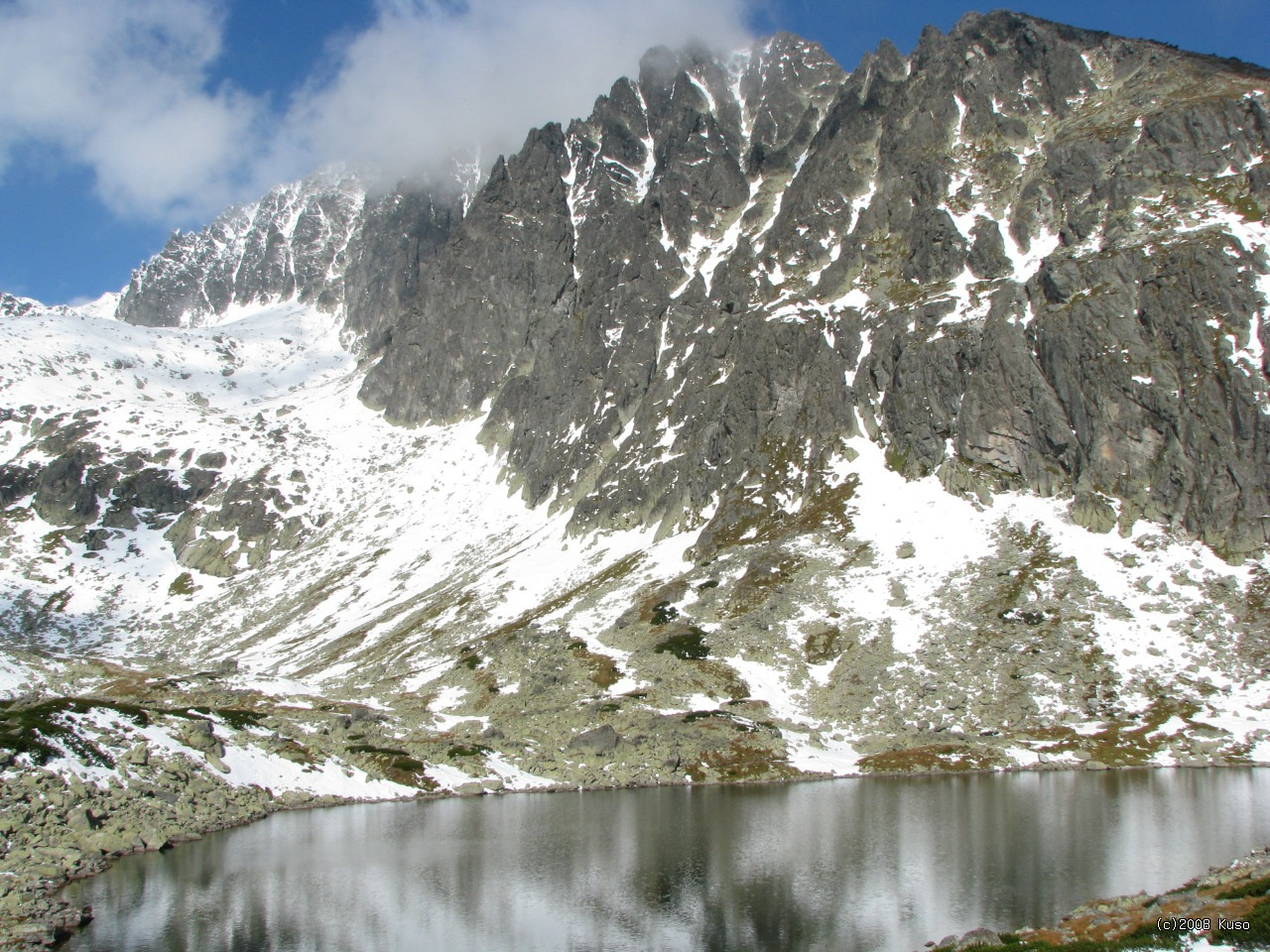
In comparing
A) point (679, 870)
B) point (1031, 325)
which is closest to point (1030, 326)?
point (1031, 325)

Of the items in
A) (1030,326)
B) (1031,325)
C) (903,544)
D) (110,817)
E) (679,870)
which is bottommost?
(679,870)

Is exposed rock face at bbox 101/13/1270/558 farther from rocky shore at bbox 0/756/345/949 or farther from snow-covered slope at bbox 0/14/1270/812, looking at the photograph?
rocky shore at bbox 0/756/345/949

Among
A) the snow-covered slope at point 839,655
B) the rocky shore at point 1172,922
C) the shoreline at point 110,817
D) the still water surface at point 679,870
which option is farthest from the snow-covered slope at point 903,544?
the rocky shore at point 1172,922

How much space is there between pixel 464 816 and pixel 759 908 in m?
33.8

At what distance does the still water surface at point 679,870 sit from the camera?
133 feet

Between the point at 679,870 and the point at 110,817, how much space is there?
37.6 meters

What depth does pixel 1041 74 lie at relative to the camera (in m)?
194

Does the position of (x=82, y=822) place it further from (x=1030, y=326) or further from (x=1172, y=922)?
(x=1030, y=326)

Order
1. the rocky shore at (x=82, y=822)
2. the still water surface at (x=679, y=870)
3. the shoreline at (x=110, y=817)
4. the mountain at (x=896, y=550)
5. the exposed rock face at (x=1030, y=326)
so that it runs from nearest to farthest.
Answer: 1. the still water surface at (x=679, y=870)
2. the shoreline at (x=110, y=817)
3. the rocky shore at (x=82, y=822)
4. the mountain at (x=896, y=550)
5. the exposed rock face at (x=1030, y=326)

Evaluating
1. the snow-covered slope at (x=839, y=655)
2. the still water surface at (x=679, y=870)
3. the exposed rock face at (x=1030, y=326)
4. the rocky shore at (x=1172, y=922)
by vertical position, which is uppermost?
the exposed rock face at (x=1030, y=326)

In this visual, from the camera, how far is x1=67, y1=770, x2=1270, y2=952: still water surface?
4044 cm

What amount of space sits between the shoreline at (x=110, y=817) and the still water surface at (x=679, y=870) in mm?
1707

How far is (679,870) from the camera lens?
5059 cm

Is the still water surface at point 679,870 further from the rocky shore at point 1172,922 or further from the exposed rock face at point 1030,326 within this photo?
the exposed rock face at point 1030,326
